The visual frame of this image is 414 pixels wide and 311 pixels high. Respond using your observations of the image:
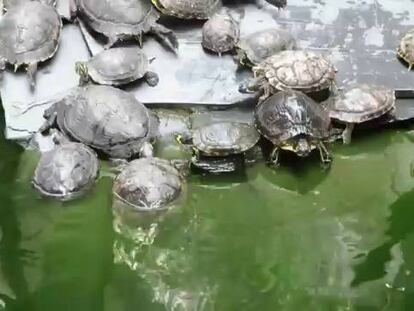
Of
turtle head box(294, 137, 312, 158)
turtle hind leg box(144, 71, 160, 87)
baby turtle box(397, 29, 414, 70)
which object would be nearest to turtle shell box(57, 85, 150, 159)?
turtle hind leg box(144, 71, 160, 87)

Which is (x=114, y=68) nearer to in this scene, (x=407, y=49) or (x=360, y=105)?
(x=360, y=105)

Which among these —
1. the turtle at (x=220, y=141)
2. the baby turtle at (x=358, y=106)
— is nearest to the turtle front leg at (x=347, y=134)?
the baby turtle at (x=358, y=106)

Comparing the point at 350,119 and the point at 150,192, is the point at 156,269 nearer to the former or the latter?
the point at 150,192

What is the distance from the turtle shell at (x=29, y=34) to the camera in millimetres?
4582

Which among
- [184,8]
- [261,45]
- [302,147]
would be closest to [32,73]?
[184,8]

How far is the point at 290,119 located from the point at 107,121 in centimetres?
84

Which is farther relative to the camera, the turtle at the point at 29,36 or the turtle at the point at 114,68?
the turtle at the point at 29,36

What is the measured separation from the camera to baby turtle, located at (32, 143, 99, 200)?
404cm

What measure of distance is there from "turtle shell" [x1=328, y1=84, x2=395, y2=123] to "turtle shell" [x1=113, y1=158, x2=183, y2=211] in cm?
89

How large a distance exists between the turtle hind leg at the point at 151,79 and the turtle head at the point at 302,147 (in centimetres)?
Result: 83

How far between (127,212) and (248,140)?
2.14 feet

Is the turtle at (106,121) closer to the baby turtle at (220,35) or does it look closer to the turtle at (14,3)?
the baby turtle at (220,35)

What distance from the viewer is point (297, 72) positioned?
443cm

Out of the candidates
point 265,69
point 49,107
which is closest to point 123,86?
point 49,107
